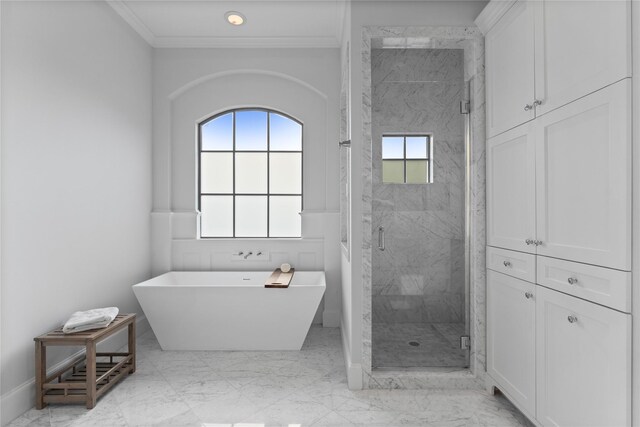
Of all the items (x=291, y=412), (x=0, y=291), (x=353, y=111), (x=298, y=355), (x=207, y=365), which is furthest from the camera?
(x=298, y=355)

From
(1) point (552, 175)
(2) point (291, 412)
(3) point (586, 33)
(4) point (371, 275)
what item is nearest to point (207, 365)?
(2) point (291, 412)

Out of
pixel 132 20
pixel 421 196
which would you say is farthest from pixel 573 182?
pixel 132 20

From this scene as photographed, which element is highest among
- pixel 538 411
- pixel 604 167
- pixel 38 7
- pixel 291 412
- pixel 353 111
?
pixel 38 7

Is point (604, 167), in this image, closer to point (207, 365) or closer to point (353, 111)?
point (353, 111)

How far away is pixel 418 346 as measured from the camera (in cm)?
263

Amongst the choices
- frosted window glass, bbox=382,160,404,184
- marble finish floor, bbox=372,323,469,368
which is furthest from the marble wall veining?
frosted window glass, bbox=382,160,404,184

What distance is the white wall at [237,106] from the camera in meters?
3.63

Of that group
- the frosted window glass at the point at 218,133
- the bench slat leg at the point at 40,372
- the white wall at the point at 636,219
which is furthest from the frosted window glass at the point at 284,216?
the white wall at the point at 636,219

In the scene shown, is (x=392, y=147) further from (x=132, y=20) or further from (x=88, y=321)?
(x=132, y=20)

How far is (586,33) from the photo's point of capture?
4.76 ft

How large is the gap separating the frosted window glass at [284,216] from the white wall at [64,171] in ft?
4.26

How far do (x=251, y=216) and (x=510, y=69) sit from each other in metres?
2.78

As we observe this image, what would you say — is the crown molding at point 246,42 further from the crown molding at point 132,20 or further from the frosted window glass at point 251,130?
the frosted window glass at point 251,130

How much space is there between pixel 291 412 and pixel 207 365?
3.08 feet
